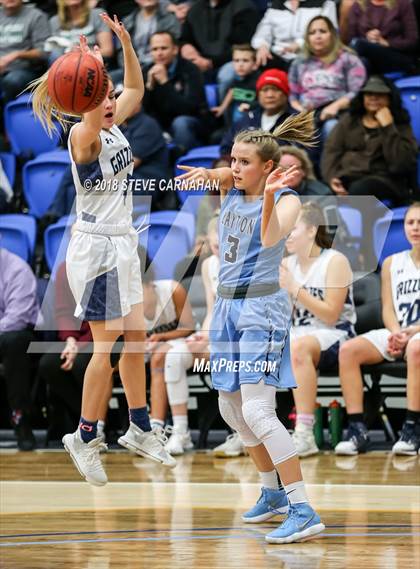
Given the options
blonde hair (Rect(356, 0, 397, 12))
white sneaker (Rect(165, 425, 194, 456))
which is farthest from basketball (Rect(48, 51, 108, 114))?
blonde hair (Rect(356, 0, 397, 12))

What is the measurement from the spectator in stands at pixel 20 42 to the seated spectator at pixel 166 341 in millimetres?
4080

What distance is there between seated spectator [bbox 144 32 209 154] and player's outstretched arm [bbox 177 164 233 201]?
15.9 feet

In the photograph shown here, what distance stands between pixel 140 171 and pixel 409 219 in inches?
97.1

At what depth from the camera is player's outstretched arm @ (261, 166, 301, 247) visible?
5.42 metres

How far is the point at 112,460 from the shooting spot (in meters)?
8.57

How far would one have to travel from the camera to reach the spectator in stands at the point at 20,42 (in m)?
11.9

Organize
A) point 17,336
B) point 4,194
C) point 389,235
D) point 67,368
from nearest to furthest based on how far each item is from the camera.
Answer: point 67,368 → point 17,336 → point 389,235 → point 4,194

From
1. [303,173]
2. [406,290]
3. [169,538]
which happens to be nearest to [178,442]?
[406,290]

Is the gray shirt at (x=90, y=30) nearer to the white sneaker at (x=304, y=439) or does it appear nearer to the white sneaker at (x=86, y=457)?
the white sneaker at (x=304, y=439)

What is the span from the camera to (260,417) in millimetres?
5812

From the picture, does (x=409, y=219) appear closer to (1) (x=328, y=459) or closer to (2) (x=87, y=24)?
(1) (x=328, y=459)

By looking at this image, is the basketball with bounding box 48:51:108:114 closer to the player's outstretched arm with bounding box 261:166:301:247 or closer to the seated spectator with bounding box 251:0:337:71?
the player's outstretched arm with bounding box 261:166:301:247

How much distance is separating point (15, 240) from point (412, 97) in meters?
3.64

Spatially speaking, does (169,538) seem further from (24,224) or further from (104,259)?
(24,224)
